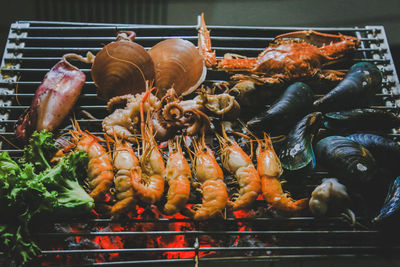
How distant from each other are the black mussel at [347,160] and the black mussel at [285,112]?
0.90 feet

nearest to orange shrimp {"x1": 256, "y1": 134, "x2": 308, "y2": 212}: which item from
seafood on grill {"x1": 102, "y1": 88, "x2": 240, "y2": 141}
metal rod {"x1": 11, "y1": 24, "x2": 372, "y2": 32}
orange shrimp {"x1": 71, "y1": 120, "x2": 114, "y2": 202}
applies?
seafood on grill {"x1": 102, "y1": 88, "x2": 240, "y2": 141}

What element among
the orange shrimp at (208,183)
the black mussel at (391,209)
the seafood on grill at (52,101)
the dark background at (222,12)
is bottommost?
the black mussel at (391,209)

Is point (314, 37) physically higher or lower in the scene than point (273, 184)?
higher

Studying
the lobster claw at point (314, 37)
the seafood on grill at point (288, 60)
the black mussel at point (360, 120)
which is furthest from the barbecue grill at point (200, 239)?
the lobster claw at point (314, 37)

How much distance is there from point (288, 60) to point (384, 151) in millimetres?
906

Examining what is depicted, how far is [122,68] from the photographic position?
2.38m

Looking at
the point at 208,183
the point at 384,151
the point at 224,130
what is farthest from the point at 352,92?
the point at 208,183

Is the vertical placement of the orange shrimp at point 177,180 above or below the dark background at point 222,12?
below

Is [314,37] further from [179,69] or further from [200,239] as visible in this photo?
[200,239]

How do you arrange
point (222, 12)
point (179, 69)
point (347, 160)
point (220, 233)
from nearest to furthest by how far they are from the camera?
1. point (220, 233)
2. point (347, 160)
3. point (179, 69)
4. point (222, 12)

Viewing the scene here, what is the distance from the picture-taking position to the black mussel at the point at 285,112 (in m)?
2.31

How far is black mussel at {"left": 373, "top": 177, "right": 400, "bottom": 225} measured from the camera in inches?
78.3

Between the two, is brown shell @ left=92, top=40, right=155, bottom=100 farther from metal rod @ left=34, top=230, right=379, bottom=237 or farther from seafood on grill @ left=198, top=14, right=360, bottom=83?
metal rod @ left=34, top=230, right=379, bottom=237

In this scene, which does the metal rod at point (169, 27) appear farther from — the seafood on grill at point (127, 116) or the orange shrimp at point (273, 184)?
the orange shrimp at point (273, 184)
